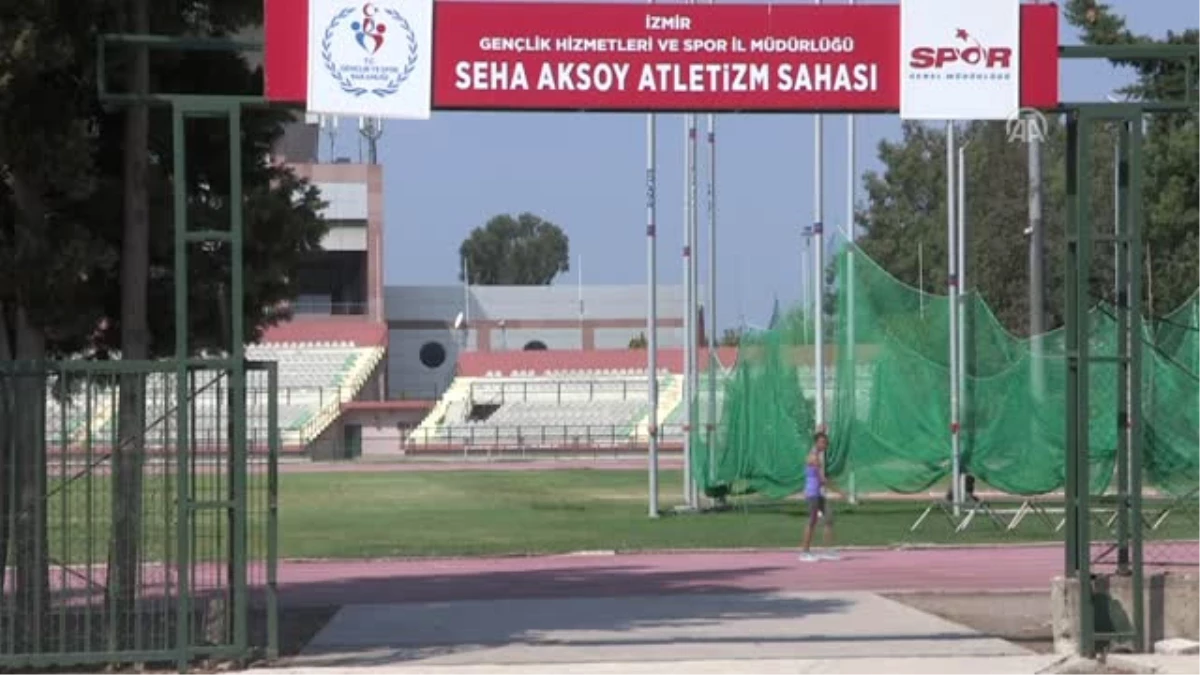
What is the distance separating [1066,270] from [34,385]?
28.1ft

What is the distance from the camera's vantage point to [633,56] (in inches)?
640

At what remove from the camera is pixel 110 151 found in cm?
1830

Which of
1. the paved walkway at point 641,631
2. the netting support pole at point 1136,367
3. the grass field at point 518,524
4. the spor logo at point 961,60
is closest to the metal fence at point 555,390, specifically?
the grass field at point 518,524

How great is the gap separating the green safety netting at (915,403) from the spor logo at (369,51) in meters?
17.5

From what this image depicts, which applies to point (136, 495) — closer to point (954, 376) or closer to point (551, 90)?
point (551, 90)

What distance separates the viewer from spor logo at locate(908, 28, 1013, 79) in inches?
651

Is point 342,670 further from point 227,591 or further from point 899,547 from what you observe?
point 899,547

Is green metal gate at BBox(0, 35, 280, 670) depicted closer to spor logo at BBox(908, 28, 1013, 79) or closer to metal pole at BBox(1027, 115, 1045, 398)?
→ spor logo at BBox(908, 28, 1013, 79)

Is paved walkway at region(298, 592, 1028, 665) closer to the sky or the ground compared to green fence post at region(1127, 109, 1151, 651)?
closer to the ground

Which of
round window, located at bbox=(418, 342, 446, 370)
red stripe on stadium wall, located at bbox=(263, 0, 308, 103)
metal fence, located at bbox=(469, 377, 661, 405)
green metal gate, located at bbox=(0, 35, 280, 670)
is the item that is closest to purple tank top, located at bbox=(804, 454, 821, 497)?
green metal gate, located at bbox=(0, 35, 280, 670)

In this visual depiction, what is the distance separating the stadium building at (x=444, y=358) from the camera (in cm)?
8756

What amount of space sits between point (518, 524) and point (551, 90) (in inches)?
872

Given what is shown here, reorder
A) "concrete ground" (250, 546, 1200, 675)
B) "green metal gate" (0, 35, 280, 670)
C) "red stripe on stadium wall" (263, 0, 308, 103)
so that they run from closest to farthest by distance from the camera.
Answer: "green metal gate" (0, 35, 280, 670) → "red stripe on stadium wall" (263, 0, 308, 103) → "concrete ground" (250, 546, 1200, 675)

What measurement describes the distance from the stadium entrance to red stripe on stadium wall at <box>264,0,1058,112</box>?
1cm
